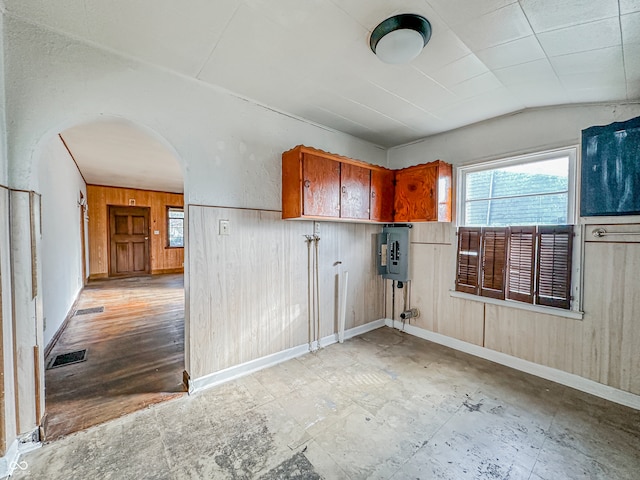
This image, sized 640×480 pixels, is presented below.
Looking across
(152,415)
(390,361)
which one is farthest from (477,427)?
(152,415)

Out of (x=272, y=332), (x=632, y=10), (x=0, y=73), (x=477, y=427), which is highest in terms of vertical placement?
(x=632, y=10)

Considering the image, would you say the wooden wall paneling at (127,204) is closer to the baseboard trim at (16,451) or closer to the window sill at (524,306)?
the baseboard trim at (16,451)

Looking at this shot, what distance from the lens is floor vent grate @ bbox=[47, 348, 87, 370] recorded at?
257cm

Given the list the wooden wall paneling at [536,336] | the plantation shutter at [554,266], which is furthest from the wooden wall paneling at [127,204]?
the plantation shutter at [554,266]

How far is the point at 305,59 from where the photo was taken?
183cm

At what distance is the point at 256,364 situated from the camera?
99.3 inches

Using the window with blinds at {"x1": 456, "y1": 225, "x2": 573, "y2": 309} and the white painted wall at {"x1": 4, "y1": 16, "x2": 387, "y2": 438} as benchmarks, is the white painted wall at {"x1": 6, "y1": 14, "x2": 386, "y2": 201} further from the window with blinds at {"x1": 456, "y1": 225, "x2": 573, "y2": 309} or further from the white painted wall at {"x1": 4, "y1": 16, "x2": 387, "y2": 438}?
the window with blinds at {"x1": 456, "y1": 225, "x2": 573, "y2": 309}

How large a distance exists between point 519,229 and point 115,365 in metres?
4.18

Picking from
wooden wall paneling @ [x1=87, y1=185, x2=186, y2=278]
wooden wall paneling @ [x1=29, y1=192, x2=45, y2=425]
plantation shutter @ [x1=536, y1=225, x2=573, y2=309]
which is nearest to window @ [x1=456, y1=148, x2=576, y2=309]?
plantation shutter @ [x1=536, y1=225, x2=573, y2=309]

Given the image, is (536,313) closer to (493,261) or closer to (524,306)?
(524,306)

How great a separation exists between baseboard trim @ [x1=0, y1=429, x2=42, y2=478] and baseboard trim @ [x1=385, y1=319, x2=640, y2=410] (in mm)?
3512

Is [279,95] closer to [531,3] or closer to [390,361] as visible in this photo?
[531,3]

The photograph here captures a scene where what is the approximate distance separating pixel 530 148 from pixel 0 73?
396 centimetres

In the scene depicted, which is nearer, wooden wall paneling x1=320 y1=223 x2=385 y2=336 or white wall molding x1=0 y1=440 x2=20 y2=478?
white wall molding x1=0 y1=440 x2=20 y2=478
